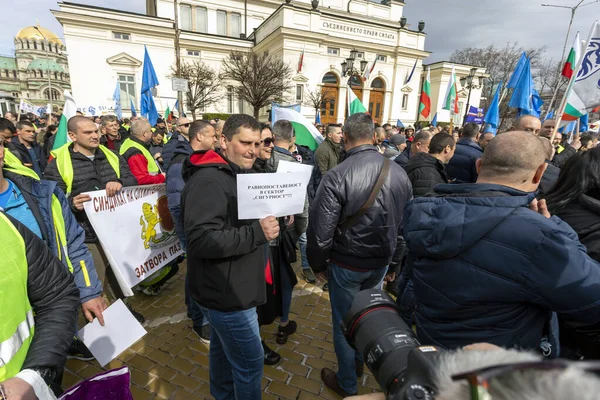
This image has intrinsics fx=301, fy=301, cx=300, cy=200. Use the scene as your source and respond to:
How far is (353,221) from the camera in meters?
2.35

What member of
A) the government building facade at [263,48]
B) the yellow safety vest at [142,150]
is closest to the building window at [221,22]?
the government building facade at [263,48]

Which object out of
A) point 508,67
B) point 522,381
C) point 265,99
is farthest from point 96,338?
point 508,67

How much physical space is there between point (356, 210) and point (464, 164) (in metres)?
2.36

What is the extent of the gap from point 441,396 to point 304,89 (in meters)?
30.4

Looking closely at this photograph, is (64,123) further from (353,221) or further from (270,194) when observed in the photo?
(353,221)

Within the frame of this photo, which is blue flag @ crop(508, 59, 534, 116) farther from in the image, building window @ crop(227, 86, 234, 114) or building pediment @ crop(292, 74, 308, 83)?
building window @ crop(227, 86, 234, 114)

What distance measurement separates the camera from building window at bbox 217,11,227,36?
3650 cm

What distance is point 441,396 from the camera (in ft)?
1.68

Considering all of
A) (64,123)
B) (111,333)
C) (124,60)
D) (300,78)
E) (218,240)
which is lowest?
(111,333)

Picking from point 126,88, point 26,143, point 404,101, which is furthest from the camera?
point 404,101

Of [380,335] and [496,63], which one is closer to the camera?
[380,335]

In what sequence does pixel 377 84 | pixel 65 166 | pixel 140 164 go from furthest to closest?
pixel 377 84 < pixel 140 164 < pixel 65 166

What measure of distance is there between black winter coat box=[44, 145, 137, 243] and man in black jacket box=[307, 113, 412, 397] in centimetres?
238

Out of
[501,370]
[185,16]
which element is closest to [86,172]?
[501,370]
